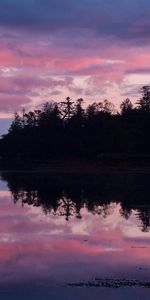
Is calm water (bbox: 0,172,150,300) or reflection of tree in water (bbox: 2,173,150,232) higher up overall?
reflection of tree in water (bbox: 2,173,150,232)

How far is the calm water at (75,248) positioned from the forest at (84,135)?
204 feet

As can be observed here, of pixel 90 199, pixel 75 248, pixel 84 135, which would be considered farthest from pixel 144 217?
pixel 84 135

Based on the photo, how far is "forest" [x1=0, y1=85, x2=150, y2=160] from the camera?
102625 mm

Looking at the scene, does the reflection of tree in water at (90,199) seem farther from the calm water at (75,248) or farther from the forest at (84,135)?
the forest at (84,135)

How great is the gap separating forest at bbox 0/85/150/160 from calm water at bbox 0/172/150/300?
204 ft

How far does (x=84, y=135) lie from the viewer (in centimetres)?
10875

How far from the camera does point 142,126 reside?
107250mm

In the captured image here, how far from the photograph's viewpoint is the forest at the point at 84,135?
4040 inches

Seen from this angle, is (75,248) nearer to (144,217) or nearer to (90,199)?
(144,217)

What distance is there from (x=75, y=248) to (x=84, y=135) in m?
88.6

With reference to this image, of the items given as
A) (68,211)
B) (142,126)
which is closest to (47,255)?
(68,211)

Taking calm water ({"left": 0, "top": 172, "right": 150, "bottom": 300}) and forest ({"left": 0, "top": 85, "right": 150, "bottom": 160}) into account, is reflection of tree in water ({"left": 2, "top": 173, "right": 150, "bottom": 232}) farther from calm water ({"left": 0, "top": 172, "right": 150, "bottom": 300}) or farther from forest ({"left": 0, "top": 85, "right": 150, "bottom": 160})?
forest ({"left": 0, "top": 85, "right": 150, "bottom": 160})

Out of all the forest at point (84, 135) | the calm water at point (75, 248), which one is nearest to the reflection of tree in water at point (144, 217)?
the calm water at point (75, 248)

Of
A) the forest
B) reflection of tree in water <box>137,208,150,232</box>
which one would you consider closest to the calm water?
reflection of tree in water <box>137,208,150,232</box>
